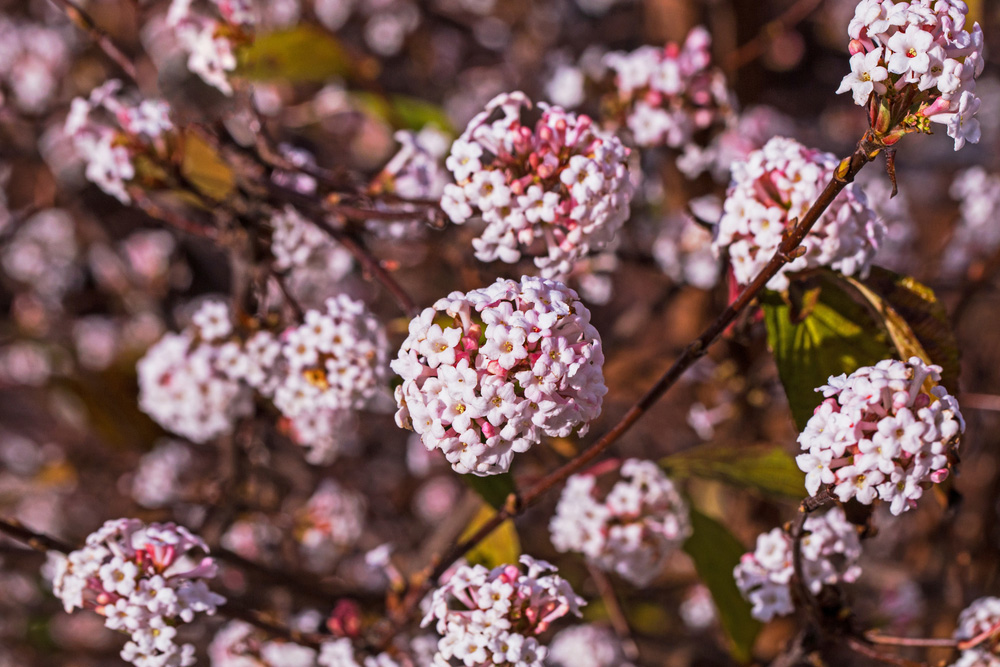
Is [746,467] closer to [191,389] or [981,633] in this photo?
[981,633]

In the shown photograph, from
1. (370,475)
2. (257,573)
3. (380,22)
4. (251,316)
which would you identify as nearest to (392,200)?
(251,316)

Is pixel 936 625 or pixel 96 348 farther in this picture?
pixel 96 348

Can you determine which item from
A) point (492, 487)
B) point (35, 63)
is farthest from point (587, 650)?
point (35, 63)

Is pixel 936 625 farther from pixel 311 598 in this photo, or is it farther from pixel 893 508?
pixel 311 598

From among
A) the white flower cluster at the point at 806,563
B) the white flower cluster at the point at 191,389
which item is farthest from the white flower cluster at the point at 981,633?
the white flower cluster at the point at 191,389

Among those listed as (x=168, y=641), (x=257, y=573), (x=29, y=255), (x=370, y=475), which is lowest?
(x=168, y=641)

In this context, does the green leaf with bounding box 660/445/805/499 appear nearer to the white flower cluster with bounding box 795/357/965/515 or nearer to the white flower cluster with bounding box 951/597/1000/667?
the white flower cluster with bounding box 951/597/1000/667
